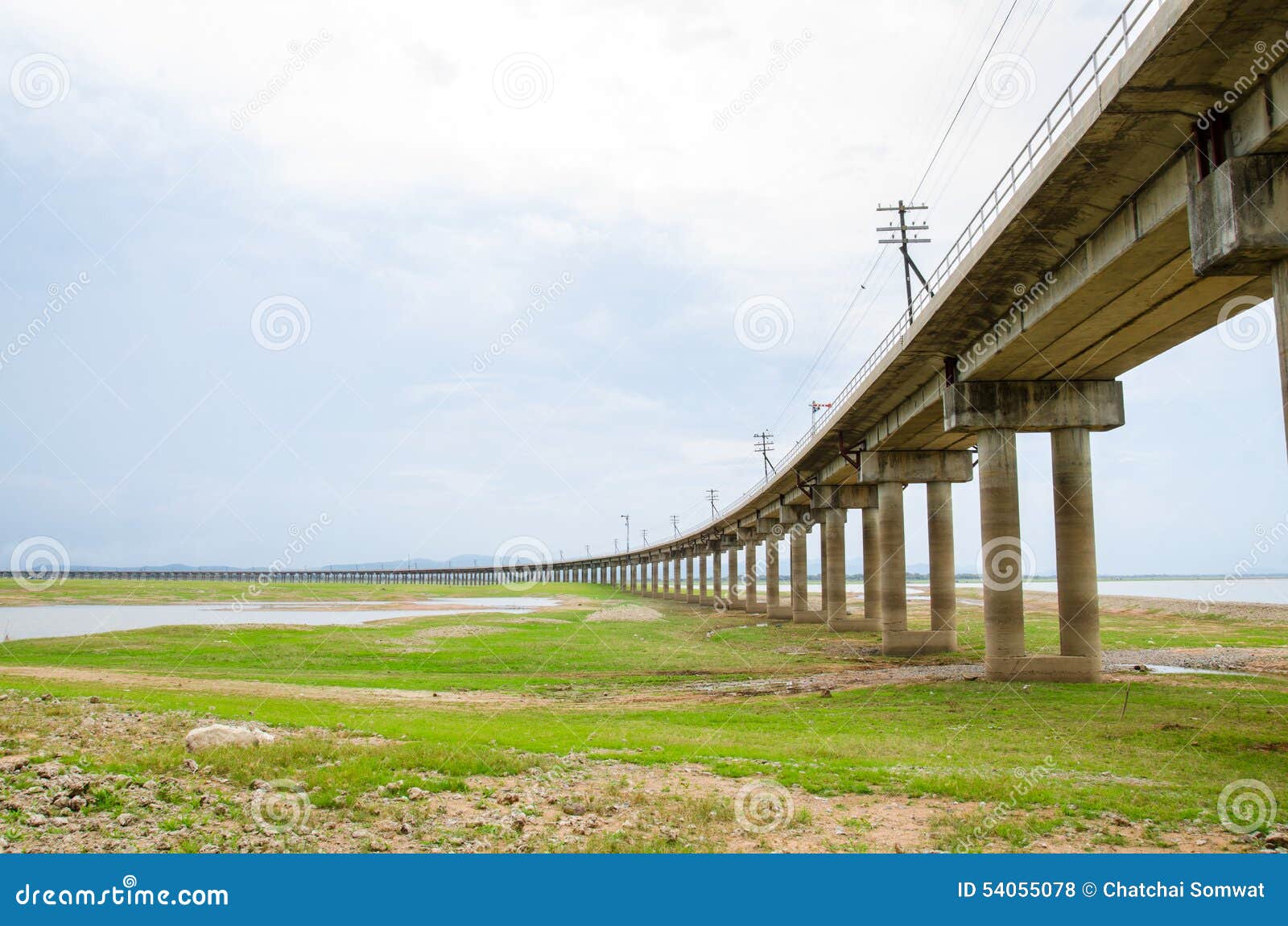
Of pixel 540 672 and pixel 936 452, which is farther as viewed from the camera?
pixel 936 452

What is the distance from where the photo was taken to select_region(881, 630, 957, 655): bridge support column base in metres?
40.4

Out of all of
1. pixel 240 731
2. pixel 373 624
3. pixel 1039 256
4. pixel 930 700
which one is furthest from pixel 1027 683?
pixel 373 624

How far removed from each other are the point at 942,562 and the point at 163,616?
63.1m

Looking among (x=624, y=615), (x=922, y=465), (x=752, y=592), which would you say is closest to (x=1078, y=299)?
(x=922, y=465)

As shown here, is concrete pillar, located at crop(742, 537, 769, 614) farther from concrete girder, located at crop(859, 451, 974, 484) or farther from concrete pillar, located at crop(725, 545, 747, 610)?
concrete girder, located at crop(859, 451, 974, 484)

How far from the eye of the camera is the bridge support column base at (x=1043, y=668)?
1036 inches

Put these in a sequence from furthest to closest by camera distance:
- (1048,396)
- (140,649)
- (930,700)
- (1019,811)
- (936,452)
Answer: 1. (936,452)
2. (140,649)
3. (1048,396)
4. (930,700)
5. (1019,811)

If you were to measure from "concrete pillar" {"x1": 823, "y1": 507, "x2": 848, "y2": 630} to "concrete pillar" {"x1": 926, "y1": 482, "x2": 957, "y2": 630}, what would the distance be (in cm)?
1580

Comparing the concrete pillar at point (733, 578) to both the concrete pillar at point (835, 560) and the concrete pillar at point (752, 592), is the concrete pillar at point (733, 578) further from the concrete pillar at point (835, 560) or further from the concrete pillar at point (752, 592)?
the concrete pillar at point (835, 560)

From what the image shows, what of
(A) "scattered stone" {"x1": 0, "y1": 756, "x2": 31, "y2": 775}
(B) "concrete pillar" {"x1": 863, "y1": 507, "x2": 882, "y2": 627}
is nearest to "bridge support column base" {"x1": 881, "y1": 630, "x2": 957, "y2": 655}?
(B) "concrete pillar" {"x1": 863, "y1": 507, "x2": 882, "y2": 627}

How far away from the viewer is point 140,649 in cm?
3716

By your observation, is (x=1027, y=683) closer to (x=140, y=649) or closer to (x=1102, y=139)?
(x=1102, y=139)

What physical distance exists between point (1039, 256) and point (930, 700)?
11.8 m

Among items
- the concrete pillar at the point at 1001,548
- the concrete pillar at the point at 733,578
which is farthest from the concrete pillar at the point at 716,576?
the concrete pillar at the point at 1001,548
